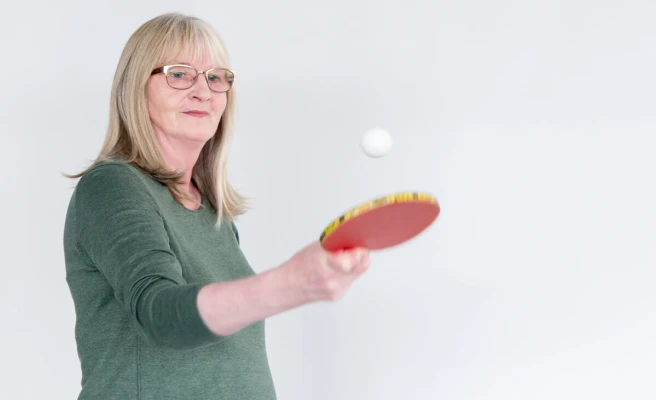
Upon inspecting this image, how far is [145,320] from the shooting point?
126 centimetres

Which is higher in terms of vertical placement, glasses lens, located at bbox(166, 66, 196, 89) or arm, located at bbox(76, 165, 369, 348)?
glasses lens, located at bbox(166, 66, 196, 89)

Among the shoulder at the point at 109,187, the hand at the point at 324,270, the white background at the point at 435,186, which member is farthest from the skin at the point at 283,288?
the white background at the point at 435,186

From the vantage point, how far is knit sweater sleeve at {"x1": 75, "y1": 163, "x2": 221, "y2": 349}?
4.05 ft

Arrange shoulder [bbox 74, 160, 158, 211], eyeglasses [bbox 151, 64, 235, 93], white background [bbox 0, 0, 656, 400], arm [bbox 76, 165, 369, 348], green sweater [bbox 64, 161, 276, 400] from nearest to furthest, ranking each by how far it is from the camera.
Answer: arm [bbox 76, 165, 369, 348], green sweater [bbox 64, 161, 276, 400], shoulder [bbox 74, 160, 158, 211], eyeglasses [bbox 151, 64, 235, 93], white background [bbox 0, 0, 656, 400]

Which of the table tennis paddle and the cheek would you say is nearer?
the table tennis paddle

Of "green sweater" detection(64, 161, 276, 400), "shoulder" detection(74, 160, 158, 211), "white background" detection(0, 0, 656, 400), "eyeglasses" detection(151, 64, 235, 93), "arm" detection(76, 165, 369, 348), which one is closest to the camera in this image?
"arm" detection(76, 165, 369, 348)

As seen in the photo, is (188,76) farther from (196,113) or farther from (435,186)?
(435,186)

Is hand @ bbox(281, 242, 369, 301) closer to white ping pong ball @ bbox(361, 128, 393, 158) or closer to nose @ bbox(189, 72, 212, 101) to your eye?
white ping pong ball @ bbox(361, 128, 393, 158)

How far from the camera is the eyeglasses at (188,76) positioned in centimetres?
183

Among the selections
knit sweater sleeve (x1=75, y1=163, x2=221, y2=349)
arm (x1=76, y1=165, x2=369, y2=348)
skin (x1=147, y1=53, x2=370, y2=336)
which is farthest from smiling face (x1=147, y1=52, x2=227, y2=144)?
skin (x1=147, y1=53, x2=370, y2=336)

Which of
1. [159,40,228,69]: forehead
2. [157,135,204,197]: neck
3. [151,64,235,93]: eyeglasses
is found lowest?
[157,135,204,197]: neck

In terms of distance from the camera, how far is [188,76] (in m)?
1.85

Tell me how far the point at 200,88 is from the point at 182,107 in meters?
0.06

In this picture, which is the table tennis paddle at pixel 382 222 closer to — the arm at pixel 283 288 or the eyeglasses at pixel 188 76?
the arm at pixel 283 288
